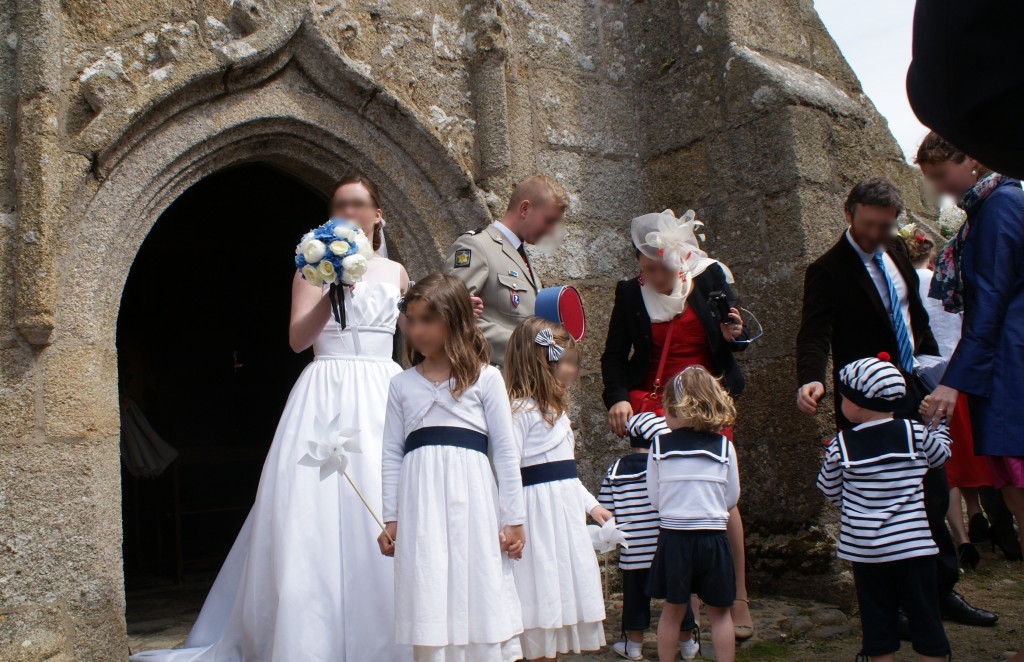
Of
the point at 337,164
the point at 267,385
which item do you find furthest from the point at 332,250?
the point at 267,385

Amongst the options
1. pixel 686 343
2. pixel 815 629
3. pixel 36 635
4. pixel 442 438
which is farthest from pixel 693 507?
pixel 36 635

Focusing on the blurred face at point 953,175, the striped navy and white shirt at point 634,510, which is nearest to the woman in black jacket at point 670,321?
the striped navy and white shirt at point 634,510

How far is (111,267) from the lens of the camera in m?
3.75

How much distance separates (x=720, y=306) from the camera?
4070mm

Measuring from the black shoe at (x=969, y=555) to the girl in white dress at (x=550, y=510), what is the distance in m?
2.49

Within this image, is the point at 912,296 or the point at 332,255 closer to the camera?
the point at 332,255

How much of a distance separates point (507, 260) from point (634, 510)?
43.1 inches

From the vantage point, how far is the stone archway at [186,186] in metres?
3.56

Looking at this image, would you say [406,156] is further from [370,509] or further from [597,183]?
[370,509]

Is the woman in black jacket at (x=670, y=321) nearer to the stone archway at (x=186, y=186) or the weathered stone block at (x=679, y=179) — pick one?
the stone archway at (x=186, y=186)

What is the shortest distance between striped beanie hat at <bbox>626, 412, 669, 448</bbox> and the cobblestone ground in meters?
0.83

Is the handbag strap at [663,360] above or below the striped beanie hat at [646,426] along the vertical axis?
above

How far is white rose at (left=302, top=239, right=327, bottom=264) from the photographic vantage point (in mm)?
3143

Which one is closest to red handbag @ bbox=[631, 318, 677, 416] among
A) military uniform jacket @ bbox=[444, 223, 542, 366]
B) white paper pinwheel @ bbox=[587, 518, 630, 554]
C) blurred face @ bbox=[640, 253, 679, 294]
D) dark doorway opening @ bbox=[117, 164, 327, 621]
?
blurred face @ bbox=[640, 253, 679, 294]
